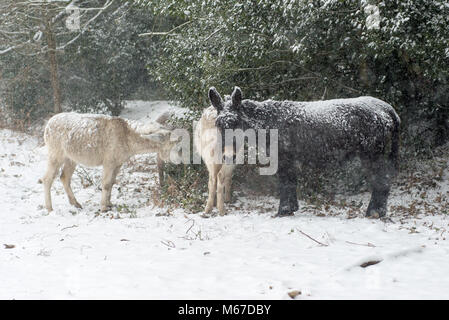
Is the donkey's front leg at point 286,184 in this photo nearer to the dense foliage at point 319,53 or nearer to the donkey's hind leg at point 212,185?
the donkey's hind leg at point 212,185

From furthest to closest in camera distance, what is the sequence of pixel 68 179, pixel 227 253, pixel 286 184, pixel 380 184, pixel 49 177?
1. pixel 68 179
2. pixel 49 177
3. pixel 286 184
4. pixel 380 184
5. pixel 227 253

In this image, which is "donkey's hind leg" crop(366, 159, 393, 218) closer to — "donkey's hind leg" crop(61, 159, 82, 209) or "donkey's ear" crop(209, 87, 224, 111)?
"donkey's ear" crop(209, 87, 224, 111)

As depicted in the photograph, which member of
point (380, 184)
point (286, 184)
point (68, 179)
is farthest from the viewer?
point (68, 179)

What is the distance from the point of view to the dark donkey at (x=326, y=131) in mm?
6488

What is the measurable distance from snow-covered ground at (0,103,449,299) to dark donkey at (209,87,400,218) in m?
0.67

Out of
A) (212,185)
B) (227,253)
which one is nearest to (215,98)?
(212,185)

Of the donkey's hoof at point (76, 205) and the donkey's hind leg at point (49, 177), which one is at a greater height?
the donkey's hind leg at point (49, 177)

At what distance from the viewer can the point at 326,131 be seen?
657 cm

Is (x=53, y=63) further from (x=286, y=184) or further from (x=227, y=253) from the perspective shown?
(x=227, y=253)

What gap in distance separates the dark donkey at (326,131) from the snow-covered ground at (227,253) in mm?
668

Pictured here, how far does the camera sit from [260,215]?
7.09 meters

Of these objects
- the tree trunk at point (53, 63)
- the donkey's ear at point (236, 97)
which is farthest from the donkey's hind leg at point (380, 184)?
the tree trunk at point (53, 63)

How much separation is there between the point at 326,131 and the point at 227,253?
8.22 ft
